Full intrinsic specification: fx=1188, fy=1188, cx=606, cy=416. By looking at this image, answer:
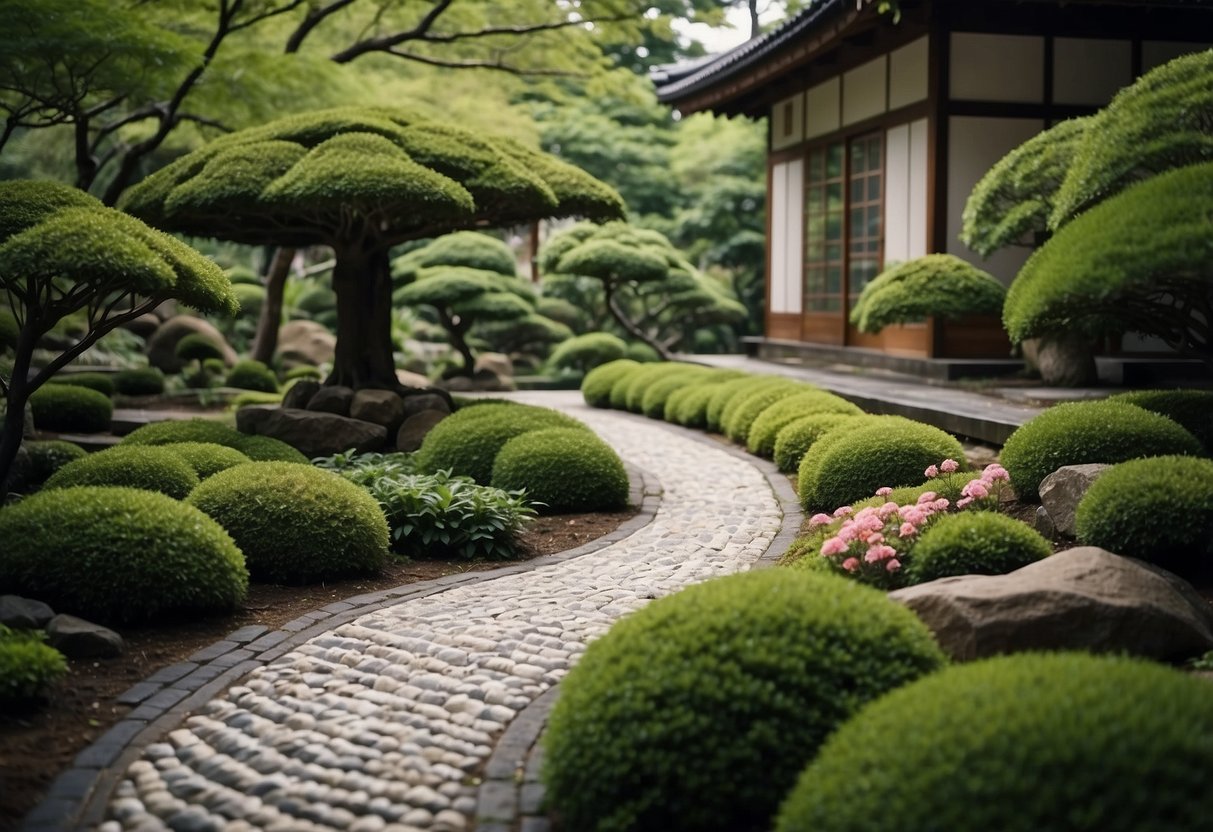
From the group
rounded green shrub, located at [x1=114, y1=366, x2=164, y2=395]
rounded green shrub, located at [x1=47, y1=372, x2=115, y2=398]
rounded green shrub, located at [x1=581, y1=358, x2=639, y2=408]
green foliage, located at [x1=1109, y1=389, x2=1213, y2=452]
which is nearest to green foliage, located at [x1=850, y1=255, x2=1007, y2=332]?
green foliage, located at [x1=1109, y1=389, x2=1213, y2=452]

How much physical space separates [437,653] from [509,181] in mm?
6888

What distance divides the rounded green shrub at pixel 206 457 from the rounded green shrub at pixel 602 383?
353 inches

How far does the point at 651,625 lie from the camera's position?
146 inches

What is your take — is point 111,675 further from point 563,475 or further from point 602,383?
point 602,383

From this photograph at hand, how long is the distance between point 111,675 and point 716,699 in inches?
113

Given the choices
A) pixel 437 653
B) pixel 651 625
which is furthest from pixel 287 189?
pixel 651 625

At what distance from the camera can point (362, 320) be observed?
40.1ft

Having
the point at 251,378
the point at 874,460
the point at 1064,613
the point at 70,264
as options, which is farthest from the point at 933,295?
the point at 251,378

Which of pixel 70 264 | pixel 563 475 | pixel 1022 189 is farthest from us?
pixel 1022 189

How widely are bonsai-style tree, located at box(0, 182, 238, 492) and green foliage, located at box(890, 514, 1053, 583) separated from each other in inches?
164

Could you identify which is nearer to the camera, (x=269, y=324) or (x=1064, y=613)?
(x=1064, y=613)

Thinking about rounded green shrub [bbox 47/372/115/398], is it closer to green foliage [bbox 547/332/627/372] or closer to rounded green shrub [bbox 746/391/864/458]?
rounded green shrub [bbox 746/391/864/458]

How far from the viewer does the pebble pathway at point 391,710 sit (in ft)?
12.3

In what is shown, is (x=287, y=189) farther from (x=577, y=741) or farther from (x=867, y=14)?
(x=577, y=741)
